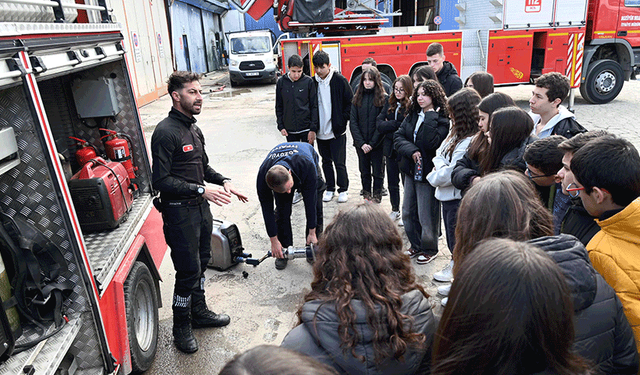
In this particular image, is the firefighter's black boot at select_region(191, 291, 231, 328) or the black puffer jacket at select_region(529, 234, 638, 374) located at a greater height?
the black puffer jacket at select_region(529, 234, 638, 374)

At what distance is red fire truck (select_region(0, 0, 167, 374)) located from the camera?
6.79 ft

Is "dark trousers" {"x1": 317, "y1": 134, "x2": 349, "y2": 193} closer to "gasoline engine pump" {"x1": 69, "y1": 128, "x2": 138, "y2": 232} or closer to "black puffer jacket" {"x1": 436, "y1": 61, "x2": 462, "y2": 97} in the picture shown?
"black puffer jacket" {"x1": 436, "y1": 61, "x2": 462, "y2": 97}

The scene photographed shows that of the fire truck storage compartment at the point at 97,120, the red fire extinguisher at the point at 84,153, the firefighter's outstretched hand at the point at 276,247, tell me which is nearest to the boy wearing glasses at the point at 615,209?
the firefighter's outstretched hand at the point at 276,247

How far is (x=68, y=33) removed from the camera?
101 inches

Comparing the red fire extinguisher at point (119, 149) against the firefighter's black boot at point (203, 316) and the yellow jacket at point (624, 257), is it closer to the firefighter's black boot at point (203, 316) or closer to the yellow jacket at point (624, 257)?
the firefighter's black boot at point (203, 316)

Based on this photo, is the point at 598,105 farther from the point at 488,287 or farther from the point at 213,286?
the point at 488,287

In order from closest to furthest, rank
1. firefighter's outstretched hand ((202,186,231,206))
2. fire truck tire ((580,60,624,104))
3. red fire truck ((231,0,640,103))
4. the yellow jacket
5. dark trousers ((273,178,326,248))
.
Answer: the yellow jacket
firefighter's outstretched hand ((202,186,231,206))
dark trousers ((273,178,326,248))
red fire truck ((231,0,640,103))
fire truck tire ((580,60,624,104))

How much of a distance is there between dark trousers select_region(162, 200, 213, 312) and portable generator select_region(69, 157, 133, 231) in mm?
334

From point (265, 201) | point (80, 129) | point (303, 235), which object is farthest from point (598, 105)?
point (80, 129)

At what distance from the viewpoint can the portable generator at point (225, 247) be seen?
14.2ft

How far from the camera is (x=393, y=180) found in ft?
17.2

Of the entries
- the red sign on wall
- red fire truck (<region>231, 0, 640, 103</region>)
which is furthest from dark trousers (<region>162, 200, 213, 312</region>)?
the red sign on wall

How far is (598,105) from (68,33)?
1239 centimetres

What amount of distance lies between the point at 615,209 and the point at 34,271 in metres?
2.61
